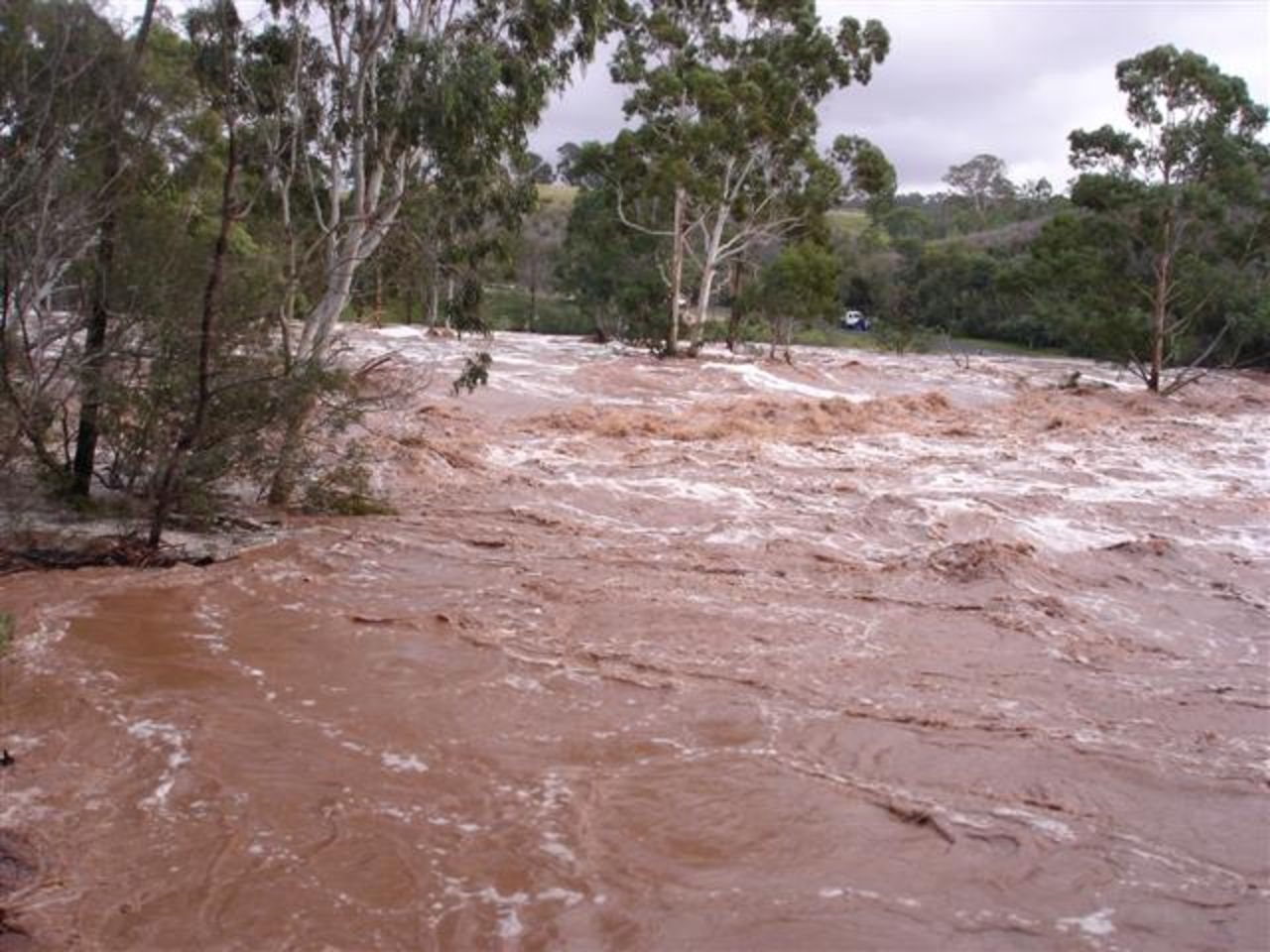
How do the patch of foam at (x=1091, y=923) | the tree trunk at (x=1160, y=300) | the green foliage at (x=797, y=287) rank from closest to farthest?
the patch of foam at (x=1091, y=923)
the tree trunk at (x=1160, y=300)
the green foliage at (x=797, y=287)

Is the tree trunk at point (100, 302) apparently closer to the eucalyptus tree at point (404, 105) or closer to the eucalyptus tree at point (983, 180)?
the eucalyptus tree at point (404, 105)

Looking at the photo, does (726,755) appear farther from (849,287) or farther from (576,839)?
(849,287)

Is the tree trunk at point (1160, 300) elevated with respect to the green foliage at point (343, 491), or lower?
elevated

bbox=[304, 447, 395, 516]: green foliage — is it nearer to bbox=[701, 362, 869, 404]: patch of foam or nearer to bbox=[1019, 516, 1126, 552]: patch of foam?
bbox=[1019, 516, 1126, 552]: patch of foam

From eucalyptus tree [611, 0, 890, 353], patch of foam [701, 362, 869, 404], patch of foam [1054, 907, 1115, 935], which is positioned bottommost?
patch of foam [1054, 907, 1115, 935]

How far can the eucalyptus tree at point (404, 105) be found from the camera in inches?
400

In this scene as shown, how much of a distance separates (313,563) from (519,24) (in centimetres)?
603

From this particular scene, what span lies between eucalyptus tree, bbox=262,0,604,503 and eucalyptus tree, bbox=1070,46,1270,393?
2222 centimetres

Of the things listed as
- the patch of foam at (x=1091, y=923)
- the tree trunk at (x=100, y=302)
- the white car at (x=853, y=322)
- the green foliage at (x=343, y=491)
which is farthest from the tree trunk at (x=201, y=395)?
the white car at (x=853, y=322)

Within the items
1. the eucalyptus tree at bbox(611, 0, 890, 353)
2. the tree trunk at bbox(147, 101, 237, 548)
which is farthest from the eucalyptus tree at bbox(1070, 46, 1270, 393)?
the tree trunk at bbox(147, 101, 237, 548)

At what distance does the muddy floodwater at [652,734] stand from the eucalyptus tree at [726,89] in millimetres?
19050

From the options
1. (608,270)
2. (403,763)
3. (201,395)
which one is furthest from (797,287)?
(403,763)

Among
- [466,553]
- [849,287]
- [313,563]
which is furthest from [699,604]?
[849,287]

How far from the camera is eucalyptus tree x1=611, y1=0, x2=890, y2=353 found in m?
29.6
